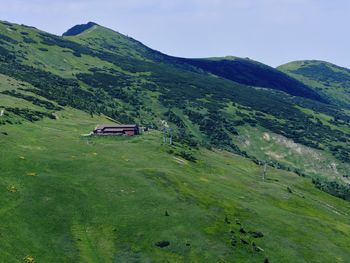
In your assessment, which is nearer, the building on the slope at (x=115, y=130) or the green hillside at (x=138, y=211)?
the green hillside at (x=138, y=211)

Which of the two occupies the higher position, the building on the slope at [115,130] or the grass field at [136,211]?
the building on the slope at [115,130]

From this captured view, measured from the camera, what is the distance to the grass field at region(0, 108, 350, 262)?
80.1 meters

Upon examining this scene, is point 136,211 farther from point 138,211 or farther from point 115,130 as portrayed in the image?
point 115,130

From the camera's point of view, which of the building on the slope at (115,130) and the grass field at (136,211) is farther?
the building on the slope at (115,130)

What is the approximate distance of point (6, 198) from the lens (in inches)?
3435

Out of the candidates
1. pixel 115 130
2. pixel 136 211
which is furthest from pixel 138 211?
pixel 115 130

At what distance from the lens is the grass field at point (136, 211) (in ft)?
263

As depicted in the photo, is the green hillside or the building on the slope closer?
the green hillside

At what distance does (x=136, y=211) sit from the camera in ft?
306

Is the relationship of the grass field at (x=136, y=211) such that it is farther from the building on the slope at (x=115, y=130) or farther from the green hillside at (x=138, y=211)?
the building on the slope at (x=115, y=130)

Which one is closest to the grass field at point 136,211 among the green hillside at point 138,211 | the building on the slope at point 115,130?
the green hillside at point 138,211

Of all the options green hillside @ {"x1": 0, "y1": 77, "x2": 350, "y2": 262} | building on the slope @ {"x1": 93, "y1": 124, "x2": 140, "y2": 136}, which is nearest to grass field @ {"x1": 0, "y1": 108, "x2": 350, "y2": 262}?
green hillside @ {"x1": 0, "y1": 77, "x2": 350, "y2": 262}

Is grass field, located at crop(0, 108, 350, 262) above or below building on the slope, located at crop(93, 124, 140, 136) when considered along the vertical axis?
below

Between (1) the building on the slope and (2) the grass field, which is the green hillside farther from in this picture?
(1) the building on the slope
